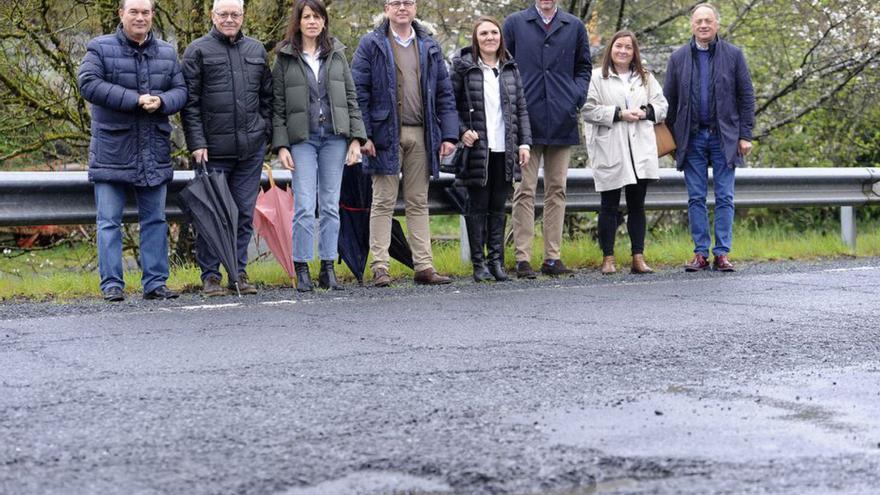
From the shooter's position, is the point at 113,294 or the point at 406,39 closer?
the point at 113,294

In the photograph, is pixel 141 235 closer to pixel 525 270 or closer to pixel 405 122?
pixel 405 122

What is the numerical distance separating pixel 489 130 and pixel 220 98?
2.03 metres

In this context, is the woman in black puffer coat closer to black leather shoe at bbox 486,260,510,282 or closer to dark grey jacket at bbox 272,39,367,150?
black leather shoe at bbox 486,260,510,282

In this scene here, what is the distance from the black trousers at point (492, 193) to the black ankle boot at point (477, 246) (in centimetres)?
8

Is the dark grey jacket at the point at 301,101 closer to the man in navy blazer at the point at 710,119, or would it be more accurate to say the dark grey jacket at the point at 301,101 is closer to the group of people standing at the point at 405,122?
the group of people standing at the point at 405,122

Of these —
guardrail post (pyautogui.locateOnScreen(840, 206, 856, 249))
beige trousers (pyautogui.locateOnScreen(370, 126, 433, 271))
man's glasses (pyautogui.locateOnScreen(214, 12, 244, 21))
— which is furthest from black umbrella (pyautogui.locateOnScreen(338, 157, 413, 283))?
guardrail post (pyautogui.locateOnScreen(840, 206, 856, 249))

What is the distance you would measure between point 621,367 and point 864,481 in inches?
72.2

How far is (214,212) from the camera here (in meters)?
8.52

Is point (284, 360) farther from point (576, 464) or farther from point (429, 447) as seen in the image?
point (576, 464)

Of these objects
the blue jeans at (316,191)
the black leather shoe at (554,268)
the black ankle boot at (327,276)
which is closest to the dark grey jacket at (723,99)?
the black leather shoe at (554,268)

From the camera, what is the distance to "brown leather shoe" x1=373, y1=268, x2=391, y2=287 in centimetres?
905

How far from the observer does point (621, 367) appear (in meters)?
5.26

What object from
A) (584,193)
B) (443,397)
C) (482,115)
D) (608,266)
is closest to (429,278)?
(482,115)

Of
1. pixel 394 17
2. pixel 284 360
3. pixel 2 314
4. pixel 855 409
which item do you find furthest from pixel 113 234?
pixel 855 409
